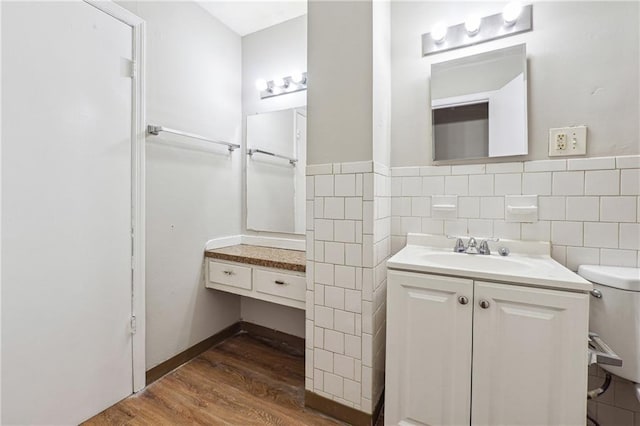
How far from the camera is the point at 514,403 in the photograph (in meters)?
1.04

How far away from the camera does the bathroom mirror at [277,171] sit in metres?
2.12

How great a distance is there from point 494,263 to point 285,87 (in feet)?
5.99

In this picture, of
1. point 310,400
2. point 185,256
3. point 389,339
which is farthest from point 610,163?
point 185,256

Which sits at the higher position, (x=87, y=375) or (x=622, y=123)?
(x=622, y=123)

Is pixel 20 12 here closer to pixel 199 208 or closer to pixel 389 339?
pixel 199 208

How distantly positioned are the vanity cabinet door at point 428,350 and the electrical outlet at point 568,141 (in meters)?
0.83

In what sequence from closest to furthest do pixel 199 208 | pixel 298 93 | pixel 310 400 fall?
pixel 310 400
pixel 199 208
pixel 298 93

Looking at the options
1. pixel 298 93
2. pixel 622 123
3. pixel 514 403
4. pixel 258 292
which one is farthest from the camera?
pixel 298 93

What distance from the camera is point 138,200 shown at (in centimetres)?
161

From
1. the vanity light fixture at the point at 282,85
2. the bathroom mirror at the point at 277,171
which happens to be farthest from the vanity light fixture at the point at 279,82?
the bathroom mirror at the point at 277,171

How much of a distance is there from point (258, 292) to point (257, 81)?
5.29ft

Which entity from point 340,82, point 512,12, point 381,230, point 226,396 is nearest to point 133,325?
point 226,396

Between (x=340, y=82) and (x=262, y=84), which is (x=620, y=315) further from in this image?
(x=262, y=84)

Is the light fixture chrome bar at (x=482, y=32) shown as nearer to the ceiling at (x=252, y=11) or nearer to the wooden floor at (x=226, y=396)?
the ceiling at (x=252, y=11)
